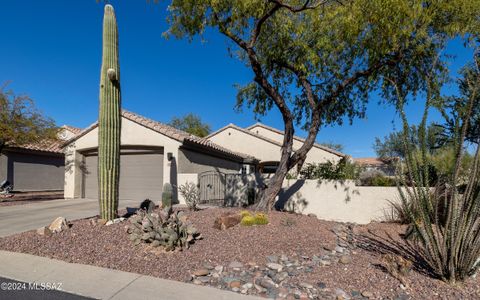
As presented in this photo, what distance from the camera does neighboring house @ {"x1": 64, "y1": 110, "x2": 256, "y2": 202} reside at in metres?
13.5

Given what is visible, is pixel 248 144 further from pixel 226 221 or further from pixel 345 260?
pixel 345 260

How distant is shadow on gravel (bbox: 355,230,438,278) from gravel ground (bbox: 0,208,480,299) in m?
0.02

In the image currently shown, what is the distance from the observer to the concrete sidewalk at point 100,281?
13.4 feet

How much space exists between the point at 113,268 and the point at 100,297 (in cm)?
106

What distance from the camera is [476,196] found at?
4473mm

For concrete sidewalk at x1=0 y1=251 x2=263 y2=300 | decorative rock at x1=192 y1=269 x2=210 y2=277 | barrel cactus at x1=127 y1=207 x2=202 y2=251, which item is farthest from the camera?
barrel cactus at x1=127 y1=207 x2=202 y2=251

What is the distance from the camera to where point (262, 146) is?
22984mm

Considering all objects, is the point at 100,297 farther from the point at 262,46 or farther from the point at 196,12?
the point at 262,46

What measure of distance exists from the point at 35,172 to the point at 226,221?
20048 millimetres

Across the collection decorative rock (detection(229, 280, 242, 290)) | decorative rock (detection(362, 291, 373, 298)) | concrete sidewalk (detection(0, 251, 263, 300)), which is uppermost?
concrete sidewalk (detection(0, 251, 263, 300))

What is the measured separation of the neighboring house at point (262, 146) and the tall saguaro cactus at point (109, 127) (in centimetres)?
1544

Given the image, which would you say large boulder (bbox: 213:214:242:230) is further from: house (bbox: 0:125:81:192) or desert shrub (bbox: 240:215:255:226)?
house (bbox: 0:125:81:192)

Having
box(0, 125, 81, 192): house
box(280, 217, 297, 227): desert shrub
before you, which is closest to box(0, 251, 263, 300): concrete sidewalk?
box(280, 217, 297, 227): desert shrub

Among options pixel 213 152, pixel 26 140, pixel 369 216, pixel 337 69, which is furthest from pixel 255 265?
pixel 26 140
